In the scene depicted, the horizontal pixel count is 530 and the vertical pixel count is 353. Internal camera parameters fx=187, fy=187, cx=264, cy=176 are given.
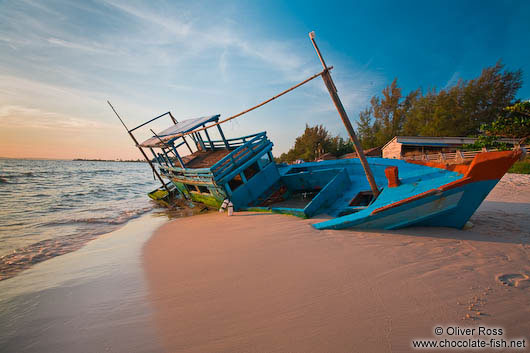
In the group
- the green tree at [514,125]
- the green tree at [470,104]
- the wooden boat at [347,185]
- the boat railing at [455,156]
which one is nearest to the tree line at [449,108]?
the green tree at [470,104]

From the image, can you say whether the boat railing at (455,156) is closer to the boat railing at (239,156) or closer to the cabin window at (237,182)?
the boat railing at (239,156)

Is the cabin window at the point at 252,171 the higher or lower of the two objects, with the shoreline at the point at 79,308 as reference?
higher

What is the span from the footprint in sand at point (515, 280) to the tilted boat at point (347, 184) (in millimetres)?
1125

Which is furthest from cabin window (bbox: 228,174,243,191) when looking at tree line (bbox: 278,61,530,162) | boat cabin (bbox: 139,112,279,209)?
tree line (bbox: 278,61,530,162)

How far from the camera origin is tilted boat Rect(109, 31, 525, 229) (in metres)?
2.77

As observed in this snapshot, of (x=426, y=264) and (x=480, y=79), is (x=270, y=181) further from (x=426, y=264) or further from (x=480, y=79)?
(x=480, y=79)

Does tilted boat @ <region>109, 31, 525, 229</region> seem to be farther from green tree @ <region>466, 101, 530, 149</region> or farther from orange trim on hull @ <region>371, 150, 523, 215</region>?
green tree @ <region>466, 101, 530, 149</region>

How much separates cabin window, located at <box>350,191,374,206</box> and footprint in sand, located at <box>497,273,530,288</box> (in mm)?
3037

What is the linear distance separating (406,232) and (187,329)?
11.3 ft

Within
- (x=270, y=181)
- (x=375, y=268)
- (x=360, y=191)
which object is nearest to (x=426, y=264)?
(x=375, y=268)

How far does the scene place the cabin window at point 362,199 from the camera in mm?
5086

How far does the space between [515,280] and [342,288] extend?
1695 mm

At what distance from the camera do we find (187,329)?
5.67 feet

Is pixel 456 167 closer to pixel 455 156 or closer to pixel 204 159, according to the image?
pixel 204 159
